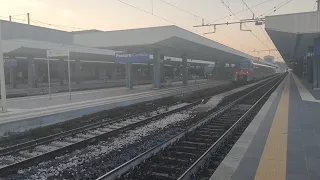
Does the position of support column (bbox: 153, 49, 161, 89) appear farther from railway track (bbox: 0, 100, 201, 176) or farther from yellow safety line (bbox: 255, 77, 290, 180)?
yellow safety line (bbox: 255, 77, 290, 180)

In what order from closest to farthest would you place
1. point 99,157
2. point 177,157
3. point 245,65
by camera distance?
point 177,157 → point 99,157 → point 245,65

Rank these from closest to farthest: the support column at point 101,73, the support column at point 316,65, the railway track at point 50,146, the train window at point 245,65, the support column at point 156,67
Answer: the railway track at point 50,146, the support column at point 316,65, the support column at point 156,67, the train window at point 245,65, the support column at point 101,73

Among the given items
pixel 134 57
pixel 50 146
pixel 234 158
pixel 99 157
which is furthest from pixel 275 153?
pixel 134 57

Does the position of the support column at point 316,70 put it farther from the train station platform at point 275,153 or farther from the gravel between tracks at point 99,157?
the gravel between tracks at point 99,157

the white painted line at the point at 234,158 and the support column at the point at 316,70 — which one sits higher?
the support column at the point at 316,70

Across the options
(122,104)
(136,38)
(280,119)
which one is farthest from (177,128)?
(136,38)

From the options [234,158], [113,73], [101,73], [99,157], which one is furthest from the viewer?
[101,73]

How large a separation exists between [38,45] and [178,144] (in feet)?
84.1

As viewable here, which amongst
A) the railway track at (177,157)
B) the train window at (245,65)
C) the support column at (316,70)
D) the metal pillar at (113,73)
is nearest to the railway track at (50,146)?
the railway track at (177,157)

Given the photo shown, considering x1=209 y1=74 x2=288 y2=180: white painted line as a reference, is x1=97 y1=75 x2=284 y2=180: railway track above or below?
below

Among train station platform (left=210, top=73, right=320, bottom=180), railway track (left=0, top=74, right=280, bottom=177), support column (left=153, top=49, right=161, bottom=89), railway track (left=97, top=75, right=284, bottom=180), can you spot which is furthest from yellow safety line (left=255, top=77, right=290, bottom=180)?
support column (left=153, top=49, right=161, bottom=89)

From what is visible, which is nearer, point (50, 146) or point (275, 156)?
point (275, 156)

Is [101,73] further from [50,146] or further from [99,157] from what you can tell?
[99,157]

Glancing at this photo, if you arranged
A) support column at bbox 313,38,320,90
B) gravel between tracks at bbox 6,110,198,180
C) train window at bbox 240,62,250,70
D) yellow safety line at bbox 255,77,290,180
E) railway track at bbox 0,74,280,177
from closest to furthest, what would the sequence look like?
yellow safety line at bbox 255,77,290,180, gravel between tracks at bbox 6,110,198,180, railway track at bbox 0,74,280,177, support column at bbox 313,38,320,90, train window at bbox 240,62,250,70
